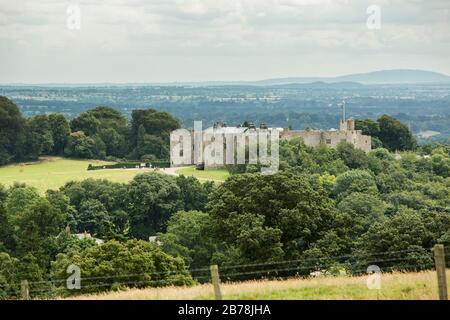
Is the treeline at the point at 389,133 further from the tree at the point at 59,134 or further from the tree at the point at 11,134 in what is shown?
the tree at the point at 11,134

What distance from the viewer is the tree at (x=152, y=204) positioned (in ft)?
232

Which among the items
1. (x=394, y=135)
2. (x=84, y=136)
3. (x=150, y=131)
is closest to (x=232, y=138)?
(x=394, y=135)

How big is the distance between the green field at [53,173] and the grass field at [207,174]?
14.1 ft

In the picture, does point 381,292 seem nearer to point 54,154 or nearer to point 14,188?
point 14,188

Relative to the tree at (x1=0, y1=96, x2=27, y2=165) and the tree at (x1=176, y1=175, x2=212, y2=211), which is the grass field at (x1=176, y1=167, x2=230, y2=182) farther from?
the tree at (x1=0, y1=96, x2=27, y2=165)

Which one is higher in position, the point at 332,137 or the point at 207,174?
the point at 332,137

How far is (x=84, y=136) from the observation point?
10575cm

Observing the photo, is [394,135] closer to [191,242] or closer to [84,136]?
[84,136]

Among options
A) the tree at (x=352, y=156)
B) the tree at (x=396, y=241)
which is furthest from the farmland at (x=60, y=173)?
the tree at (x=396, y=241)

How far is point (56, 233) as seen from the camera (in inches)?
2183

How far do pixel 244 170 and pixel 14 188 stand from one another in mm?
16332

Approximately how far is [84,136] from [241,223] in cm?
6794

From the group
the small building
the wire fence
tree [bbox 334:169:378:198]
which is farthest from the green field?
the wire fence
